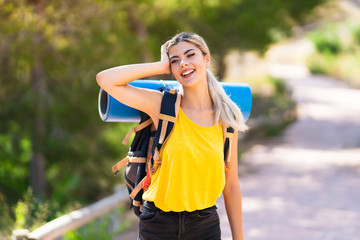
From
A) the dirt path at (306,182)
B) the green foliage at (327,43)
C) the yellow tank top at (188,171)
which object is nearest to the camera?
the yellow tank top at (188,171)

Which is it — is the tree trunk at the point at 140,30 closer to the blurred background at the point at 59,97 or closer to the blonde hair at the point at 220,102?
the blurred background at the point at 59,97

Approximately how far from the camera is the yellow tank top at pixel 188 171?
8.37ft

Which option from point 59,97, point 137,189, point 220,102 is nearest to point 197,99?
point 220,102

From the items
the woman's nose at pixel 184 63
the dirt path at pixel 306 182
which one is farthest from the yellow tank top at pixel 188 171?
the dirt path at pixel 306 182

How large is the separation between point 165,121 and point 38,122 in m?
7.95

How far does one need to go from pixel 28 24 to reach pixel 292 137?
9123mm

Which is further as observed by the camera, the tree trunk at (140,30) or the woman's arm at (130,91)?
the tree trunk at (140,30)

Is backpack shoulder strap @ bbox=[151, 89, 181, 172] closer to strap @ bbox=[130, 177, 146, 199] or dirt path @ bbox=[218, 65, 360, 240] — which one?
strap @ bbox=[130, 177, 146, 199]

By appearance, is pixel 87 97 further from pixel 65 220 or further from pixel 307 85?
pixel 307 85

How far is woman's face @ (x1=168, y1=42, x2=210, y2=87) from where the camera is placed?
273cm

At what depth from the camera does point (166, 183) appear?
2.60 meters

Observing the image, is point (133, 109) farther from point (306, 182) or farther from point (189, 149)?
point (306, 182)

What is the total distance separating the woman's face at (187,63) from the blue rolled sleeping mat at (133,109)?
0.51 feet

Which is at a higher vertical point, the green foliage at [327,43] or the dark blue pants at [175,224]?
the green foliage at [327,43]
